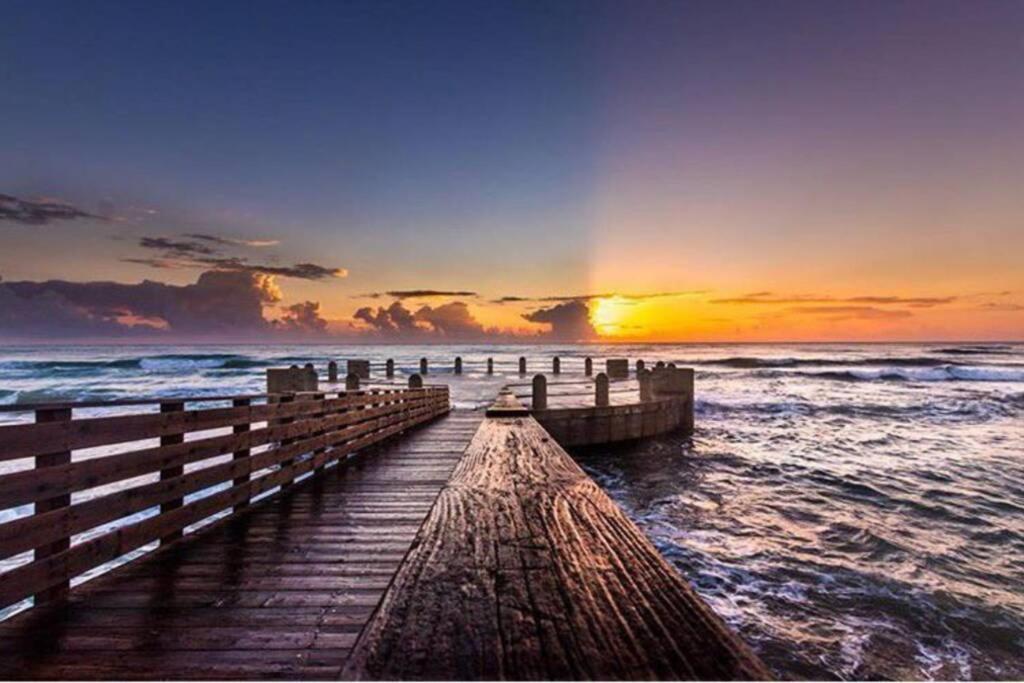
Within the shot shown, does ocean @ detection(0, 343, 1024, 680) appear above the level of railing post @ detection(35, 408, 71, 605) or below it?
below

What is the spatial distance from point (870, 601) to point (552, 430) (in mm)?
8708

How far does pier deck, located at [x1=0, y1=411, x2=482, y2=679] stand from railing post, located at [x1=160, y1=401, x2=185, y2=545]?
0.15m

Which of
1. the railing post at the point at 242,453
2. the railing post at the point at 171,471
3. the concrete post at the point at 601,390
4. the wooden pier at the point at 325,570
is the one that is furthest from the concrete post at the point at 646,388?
the railing post at the point at 171,471

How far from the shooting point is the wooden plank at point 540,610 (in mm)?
1162

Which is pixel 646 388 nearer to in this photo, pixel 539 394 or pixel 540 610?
pixel 539 394

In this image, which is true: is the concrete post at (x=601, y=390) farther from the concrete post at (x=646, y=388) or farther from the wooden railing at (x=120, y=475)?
the wooden railing at (x=120, y=475)

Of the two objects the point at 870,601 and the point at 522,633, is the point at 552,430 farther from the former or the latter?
the point at 522,633

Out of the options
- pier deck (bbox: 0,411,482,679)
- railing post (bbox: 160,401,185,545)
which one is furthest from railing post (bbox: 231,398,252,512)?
railing post (bbox: 160,401,185,545)

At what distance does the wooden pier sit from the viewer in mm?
1287

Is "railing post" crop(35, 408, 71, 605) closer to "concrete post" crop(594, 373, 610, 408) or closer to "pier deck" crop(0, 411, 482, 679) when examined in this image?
"pier deck" crop(0, 411, 482, 679)

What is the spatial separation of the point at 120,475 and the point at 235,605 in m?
1.61

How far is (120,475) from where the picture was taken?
4363 mm

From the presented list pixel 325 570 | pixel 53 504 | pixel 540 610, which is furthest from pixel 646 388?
pixel 540 610

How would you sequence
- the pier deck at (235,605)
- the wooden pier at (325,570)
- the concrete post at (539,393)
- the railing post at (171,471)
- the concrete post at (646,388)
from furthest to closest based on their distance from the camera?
the concrete post at (646,388), the concrete post at (539,393), the railing post at (171,471), the pier deck at (235,605), the wooden pier at (325,570)
